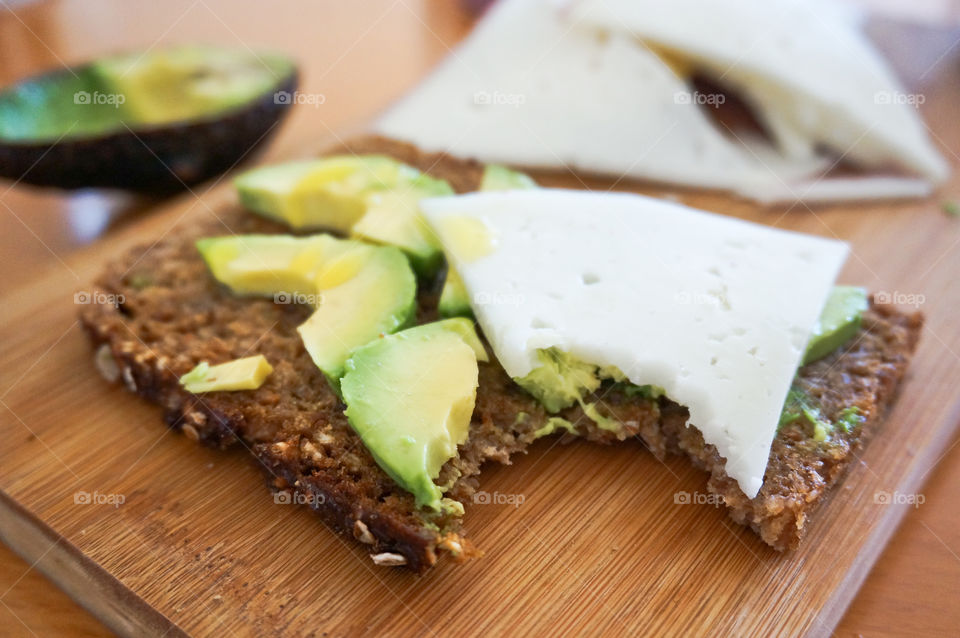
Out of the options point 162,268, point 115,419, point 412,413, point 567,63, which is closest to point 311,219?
point 162,268

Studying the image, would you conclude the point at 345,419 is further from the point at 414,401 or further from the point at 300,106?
the point at 300,106

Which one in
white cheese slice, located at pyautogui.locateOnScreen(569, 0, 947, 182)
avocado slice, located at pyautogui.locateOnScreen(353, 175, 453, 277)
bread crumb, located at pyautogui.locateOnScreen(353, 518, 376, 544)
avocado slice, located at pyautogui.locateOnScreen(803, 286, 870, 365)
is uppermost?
white cheese slice, located at pyautogui.locateOnScreen(569, 0, 947, 182)

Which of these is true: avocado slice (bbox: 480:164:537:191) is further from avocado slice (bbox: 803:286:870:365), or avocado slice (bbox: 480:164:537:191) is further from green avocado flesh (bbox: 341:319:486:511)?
avocado slice (bbox: 803:286:870:365)

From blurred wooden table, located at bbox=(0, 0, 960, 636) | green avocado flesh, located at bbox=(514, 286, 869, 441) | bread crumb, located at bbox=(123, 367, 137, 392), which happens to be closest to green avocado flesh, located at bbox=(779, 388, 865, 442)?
green avocado flesh, located at bbox=(514, 286, 869, 441)

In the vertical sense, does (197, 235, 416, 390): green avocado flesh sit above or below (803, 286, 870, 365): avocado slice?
below

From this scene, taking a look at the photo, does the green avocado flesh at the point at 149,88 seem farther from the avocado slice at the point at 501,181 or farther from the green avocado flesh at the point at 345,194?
the avocado slice at the point at 501,181

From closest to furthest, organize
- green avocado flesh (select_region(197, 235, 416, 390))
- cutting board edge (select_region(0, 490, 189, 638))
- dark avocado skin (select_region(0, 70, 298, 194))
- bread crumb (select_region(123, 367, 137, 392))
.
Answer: cutting board edge (select_region(0, 490, 189, 638)) → green avocado flesh (select_region(197, 235, 416, 390)) → bread crumb (select_region(123, 367, 137, 392)) → dark avocado skin (select_region(0, 70, 298, 194))
